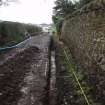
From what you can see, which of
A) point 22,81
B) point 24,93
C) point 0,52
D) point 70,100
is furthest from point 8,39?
point 70,100

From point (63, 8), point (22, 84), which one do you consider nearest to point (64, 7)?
point (63, 8)

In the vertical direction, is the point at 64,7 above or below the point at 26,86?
above

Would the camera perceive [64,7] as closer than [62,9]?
Yes

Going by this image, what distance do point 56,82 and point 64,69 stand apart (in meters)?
1.88

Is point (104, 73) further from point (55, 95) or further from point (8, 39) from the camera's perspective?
point (8, 39)

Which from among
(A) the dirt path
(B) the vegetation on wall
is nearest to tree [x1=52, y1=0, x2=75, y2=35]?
(B) the vegetation on wall

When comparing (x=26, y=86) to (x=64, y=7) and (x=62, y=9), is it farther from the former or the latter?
(x=62, y=9)

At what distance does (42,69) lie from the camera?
1058 centimetres

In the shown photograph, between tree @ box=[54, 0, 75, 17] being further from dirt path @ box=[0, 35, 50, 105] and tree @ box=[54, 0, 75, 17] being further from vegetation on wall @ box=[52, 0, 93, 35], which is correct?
dirt path @ box=[0, 35, 50, 105]

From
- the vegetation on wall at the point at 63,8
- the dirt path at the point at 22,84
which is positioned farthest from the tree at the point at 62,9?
the dirt path at the point at 22,84

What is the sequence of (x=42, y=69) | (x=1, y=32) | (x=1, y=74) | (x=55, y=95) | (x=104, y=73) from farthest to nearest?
(x=1, y=32), (x=42, y=69), (x=1, y=74), (x=55, y=95), (x=104, y=73)

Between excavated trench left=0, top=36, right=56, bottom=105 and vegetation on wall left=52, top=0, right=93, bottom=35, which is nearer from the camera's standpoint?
excavated trench left=0, top=36, right=56, bottom=105

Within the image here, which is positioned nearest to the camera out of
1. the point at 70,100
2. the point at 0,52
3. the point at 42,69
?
the point at 70,100

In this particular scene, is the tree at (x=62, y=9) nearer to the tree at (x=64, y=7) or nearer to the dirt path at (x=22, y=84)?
the tree at (x=64, y=7)
